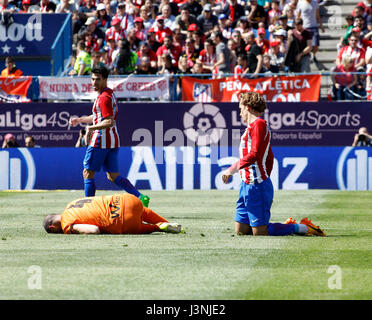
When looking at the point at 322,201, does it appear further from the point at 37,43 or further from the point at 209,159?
the point at 37,43

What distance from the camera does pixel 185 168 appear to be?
22.7 metres

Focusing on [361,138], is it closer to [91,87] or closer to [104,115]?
[91,87]

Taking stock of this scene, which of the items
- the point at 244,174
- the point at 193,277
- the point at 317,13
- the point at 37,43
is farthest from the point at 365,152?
the point at 193,277

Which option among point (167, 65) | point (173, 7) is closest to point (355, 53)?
point (167, 65)

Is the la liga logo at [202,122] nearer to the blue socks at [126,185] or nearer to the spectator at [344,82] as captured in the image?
the spectator at [344,82]

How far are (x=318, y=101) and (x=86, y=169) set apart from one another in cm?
1172

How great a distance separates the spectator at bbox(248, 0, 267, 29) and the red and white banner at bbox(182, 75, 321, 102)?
3.54 metres

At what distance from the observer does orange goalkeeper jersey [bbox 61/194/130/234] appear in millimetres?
10469

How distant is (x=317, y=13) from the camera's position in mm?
26156

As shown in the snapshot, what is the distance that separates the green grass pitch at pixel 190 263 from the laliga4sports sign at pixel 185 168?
8.53 meters

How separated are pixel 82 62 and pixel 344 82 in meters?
7.25

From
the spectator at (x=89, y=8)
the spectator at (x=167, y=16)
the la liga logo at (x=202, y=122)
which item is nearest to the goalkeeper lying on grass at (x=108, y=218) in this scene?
the la liga logo at (x=202, y=122)

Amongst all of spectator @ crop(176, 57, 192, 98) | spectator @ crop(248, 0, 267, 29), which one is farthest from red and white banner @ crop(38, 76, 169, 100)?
spectator @ crop(248, 0, 267, 29)

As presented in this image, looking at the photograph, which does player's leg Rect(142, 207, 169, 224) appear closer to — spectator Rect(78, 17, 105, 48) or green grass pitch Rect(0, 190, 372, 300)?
green grass pitch Rect(0, 190, 372, 300)
